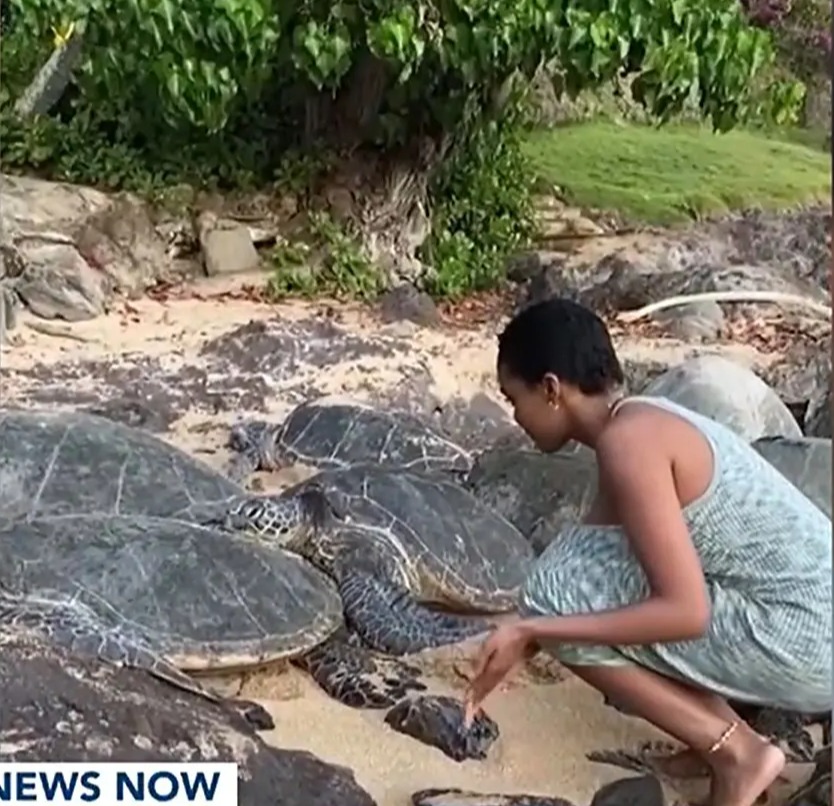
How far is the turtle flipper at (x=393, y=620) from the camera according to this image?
1.79 meters

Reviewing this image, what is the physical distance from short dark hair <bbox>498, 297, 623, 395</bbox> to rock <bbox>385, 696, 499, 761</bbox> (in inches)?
16.4

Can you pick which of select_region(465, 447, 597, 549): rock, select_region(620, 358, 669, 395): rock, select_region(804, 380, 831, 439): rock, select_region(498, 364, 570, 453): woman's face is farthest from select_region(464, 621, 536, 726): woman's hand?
select_region(804, 380, 831, 439): rock

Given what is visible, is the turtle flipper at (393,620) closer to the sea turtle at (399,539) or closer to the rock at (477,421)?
the sea turtle at (399,539)

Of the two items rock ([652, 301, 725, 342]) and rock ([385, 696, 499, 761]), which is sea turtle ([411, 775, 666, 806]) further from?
rock ([652, 301, 725, 342])

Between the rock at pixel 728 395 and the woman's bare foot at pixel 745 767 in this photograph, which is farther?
the rock at pixel 728 395

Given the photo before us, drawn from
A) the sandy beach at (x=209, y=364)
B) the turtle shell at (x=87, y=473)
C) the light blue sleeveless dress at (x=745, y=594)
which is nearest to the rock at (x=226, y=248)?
the sandy beach at (x=209, y=364)

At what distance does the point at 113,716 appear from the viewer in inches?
51.9

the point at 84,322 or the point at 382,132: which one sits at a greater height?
the point at 382,132

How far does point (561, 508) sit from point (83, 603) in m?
0.68

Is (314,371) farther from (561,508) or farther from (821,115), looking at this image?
(821,115)

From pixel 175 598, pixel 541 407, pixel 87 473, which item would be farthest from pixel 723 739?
pixel 87 473

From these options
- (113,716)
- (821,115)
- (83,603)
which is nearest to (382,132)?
(821,115)

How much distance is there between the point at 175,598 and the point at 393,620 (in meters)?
0.28

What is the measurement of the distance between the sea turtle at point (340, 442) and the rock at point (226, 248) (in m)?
0.23
